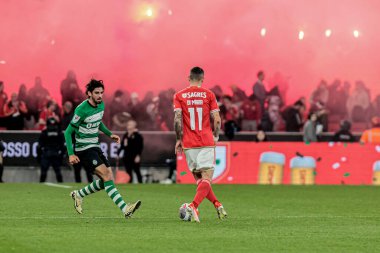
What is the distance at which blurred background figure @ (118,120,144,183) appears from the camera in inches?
1073

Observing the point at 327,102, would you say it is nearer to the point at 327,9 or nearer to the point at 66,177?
the point at 327,9

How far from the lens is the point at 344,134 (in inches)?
1161

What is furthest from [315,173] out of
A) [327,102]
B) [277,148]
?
[327,102]

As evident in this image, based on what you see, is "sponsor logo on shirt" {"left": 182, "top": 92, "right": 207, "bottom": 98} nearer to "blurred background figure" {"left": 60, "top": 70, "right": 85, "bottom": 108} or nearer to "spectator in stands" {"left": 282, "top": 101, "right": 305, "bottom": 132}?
"blurred background figure" {"left": 60, "top": 70, "right": 85, "bottom": 108}

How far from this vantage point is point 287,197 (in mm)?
20750

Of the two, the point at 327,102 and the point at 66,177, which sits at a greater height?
the point at 327,102

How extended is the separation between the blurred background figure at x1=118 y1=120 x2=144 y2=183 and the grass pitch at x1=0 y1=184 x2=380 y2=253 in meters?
5.89

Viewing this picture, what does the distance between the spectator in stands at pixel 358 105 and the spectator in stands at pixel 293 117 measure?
4.85 ft

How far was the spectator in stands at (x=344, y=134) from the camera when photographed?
29375 mm

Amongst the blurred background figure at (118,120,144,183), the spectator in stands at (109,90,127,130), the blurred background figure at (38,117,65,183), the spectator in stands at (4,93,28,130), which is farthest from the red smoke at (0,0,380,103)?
the blurred background figure at (38,117,65,183)

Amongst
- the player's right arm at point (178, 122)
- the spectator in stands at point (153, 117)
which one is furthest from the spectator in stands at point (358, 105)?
the player's right arm at point (178, 122)

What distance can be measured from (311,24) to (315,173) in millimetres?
9482

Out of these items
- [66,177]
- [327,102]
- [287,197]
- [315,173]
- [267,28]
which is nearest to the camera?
[287,197]

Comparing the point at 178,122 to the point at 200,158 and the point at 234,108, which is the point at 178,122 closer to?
the point at 200,158
